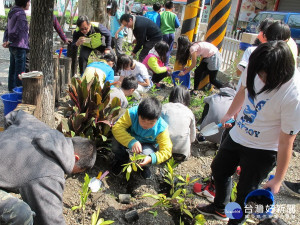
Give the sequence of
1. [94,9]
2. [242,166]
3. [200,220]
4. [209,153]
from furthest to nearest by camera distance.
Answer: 1. [94,9]
2. [209,153]
3. [200,220]
4. [242,166]

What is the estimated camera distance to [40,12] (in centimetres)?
247

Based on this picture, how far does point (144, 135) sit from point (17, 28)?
252 centimetres

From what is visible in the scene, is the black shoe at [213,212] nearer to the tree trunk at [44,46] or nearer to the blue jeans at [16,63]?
the tree trunk at [44,46]

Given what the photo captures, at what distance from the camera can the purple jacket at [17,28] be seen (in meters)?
3.66

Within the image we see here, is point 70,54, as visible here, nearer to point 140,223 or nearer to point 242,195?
point 140,223

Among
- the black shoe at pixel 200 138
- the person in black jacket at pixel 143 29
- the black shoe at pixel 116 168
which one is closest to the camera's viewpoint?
the black shoe at pixel 116 168

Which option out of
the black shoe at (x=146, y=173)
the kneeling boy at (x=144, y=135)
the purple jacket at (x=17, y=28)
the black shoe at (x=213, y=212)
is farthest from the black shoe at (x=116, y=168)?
the purple jacket at (x=17, y=28)

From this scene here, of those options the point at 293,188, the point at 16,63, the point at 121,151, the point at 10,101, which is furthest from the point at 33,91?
the point at 293,188

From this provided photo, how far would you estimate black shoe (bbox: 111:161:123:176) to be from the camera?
8.45 ft

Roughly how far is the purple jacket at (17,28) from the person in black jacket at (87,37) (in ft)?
2.92

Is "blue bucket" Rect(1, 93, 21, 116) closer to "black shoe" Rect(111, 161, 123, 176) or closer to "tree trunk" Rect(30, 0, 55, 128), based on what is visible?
"tree trunk" Rect(30, 0, 55, 128)

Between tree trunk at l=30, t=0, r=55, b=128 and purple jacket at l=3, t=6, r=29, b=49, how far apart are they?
4.22 feet

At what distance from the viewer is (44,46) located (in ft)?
8.70

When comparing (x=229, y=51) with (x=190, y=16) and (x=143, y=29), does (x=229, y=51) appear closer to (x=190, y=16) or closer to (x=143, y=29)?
(x=190, y=16)
